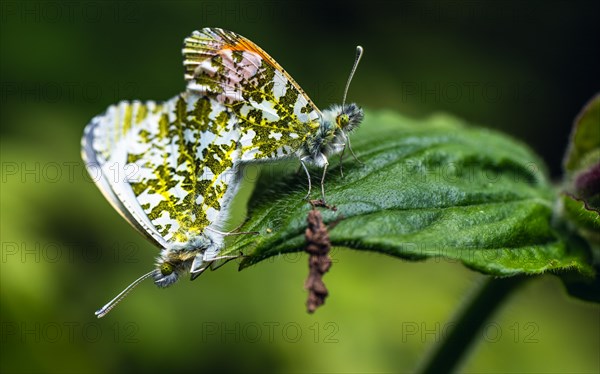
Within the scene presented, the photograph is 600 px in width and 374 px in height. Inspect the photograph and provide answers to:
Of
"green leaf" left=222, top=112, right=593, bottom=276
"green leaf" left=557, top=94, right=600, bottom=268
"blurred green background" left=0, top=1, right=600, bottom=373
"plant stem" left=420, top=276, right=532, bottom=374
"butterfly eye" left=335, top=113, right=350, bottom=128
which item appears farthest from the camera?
"blurred green background" left=0, top=1, right=600, bottom=373

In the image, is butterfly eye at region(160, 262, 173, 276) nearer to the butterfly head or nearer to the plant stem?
the butterfly head

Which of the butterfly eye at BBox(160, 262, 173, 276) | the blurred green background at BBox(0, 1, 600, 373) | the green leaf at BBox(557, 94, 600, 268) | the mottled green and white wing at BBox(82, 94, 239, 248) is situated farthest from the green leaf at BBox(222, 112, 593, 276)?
the blurred green background at BBox(0, 1, 600, 373)

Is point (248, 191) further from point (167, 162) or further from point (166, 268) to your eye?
point (166, 268)

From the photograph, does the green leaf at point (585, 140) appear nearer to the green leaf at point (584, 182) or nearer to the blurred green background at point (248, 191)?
the green leaf at point (584, 182)

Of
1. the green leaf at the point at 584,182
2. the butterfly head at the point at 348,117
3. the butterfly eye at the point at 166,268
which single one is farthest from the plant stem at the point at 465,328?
the butterfly eye at the point at 166,268

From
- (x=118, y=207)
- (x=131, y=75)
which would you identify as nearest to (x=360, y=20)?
(x=131, y=75)

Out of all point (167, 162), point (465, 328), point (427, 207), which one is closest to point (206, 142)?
point (167, 162)

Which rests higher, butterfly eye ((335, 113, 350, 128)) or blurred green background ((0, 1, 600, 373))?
butterfly eye ((335, 113, 350, 128))
